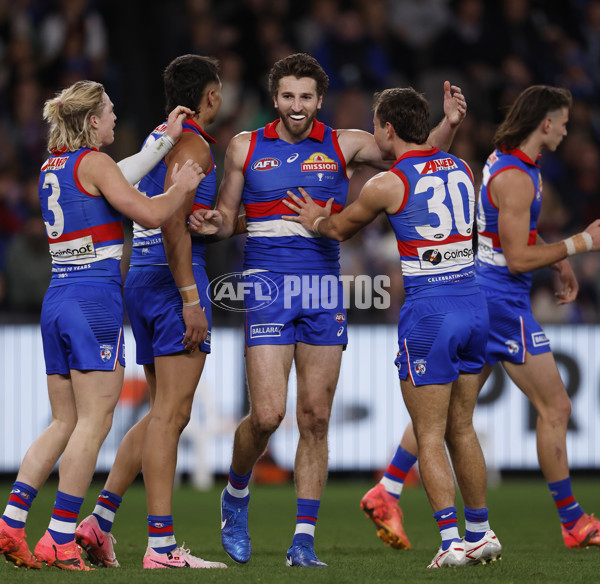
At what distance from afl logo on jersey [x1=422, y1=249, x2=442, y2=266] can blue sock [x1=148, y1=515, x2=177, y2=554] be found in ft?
6.68

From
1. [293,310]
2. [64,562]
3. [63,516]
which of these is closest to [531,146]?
[293,310]

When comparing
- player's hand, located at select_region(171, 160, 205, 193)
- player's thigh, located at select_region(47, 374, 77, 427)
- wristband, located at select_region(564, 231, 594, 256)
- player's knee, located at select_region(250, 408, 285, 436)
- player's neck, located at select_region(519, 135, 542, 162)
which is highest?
player's neck, located at select_region(519, 135, 542, 162)

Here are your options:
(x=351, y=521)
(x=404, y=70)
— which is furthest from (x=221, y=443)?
(x=404, y=70)

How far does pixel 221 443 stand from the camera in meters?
11.4

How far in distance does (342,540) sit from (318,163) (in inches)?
108

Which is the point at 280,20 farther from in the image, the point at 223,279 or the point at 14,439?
the point at 14,439

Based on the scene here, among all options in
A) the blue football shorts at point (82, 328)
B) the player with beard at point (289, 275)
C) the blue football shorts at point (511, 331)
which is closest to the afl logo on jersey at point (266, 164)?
the player with beard at point (289, 275)

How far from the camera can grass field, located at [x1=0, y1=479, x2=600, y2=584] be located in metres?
5.52

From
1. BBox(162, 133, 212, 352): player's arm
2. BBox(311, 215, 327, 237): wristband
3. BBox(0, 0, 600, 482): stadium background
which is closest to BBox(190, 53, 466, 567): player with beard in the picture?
BBox(311, 215, 327, 237): wristband

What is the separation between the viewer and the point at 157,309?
626cm

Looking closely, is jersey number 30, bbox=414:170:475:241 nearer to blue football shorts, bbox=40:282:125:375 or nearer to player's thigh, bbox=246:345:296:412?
player's thigh, bbox=246:345:296:412

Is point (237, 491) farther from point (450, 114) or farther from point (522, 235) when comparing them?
point (450, 114)

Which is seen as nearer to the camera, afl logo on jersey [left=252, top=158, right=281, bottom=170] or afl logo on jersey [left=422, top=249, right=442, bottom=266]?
afl logo on jersey [left=422, top=249, right=442, bottom=266]

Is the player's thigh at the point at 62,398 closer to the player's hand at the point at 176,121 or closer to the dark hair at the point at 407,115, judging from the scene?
the player's hand at the point at 176,121
